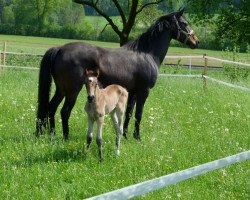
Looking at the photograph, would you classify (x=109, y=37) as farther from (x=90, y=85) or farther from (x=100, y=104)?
(x=90, y=85)

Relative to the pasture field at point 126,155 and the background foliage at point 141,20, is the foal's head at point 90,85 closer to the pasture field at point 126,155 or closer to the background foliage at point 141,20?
the pasture field at point 126,155

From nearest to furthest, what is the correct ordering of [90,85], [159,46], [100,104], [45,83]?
[90,85], [100,104], [45,83], [159,46]

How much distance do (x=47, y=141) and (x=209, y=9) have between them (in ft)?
84.9

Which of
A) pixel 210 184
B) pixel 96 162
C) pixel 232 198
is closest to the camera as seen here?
pixel 232 198

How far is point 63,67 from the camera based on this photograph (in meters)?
7.90

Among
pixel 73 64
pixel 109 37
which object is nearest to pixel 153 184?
pixel 73 64

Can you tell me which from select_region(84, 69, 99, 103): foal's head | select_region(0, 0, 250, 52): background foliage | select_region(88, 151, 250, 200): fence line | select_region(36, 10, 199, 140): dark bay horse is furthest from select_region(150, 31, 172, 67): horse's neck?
select_region(88, 151, 250, 200): fence line

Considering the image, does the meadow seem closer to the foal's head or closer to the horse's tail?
the horse's tail

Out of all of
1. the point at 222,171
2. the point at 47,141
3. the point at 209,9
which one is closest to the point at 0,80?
the point at 47,141

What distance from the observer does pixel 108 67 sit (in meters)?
8.14

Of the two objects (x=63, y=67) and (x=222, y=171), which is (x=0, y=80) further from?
(x=222, y=171)

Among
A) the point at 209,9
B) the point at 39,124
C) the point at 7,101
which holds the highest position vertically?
the point at 39,124

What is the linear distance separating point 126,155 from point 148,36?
2.92m

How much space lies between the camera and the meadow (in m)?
5.45
